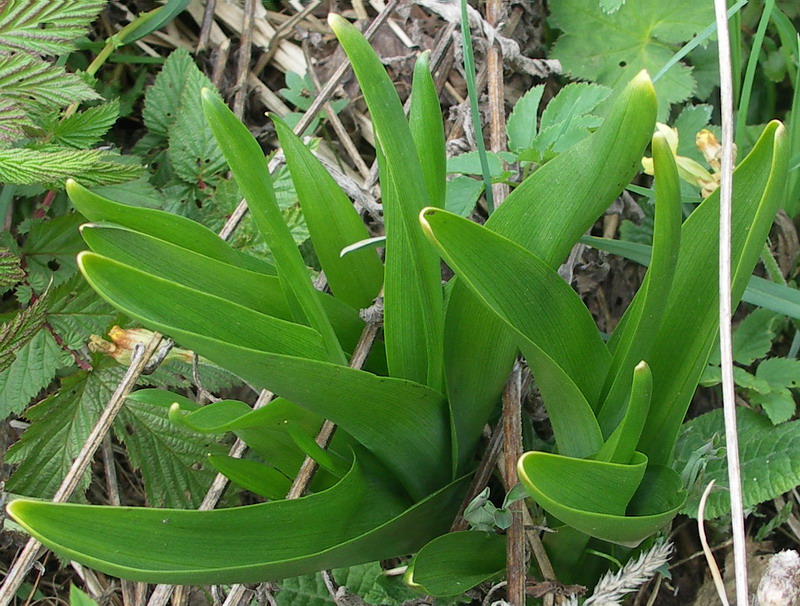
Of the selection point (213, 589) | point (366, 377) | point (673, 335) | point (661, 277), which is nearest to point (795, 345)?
point (673, 335)

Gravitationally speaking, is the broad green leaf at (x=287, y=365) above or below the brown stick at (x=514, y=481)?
above

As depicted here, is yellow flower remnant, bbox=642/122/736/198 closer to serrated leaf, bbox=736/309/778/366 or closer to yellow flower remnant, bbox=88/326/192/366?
serrated leaf, bbox=736/309/778/366

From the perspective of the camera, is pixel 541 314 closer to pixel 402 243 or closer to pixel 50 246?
pixel 402 243

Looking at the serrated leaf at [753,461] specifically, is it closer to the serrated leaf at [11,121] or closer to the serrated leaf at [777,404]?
the serrated leaf at [777,404]

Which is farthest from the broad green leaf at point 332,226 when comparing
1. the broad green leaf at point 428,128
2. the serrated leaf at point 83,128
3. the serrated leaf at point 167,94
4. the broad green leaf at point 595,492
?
the serrated leaf at point 167,94

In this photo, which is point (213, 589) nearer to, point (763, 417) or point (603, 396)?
point (603, 396)

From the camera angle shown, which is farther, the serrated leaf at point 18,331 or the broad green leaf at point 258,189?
the serrated leaf at point 18,331

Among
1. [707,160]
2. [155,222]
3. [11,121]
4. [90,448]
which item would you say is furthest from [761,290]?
[11,121]
